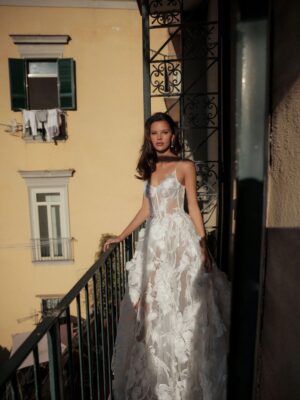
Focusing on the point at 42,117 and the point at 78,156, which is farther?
the point at 78,156

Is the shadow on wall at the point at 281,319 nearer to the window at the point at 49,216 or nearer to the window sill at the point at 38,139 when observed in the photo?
the window at the point at 49,216

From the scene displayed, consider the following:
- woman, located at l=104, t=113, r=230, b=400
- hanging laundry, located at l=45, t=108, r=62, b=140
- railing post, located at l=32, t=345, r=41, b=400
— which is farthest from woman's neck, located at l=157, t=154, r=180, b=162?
hanging laundry, located at l=45, t=108, r=62, b=140

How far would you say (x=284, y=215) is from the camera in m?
1.35

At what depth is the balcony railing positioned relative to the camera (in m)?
9.51

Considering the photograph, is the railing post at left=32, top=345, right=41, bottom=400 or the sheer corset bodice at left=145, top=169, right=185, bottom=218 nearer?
the railing post at left=32, top=345, right=41, bottom=400

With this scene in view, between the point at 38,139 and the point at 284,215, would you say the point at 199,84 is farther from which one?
the point at 38,139

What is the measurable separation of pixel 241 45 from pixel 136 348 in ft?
6.98

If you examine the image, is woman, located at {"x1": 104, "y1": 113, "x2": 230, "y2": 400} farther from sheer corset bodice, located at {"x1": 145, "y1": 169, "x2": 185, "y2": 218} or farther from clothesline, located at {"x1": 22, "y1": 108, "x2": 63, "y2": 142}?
clothesline, located at {"x1": 22, "y1": 108, "x2": 63, "y2": 142}

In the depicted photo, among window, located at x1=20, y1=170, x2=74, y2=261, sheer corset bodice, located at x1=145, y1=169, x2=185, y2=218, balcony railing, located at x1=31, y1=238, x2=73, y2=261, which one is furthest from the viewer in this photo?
balcony railing, located at x1=31, y1=238, x2=73, y2=261

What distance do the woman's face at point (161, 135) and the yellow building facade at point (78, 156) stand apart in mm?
6851

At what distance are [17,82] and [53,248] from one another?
17.2 ft

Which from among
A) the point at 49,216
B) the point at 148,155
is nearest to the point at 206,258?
the point at 148,155

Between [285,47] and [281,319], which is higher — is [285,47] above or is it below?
above

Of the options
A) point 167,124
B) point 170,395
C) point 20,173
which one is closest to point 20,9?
point 20,173
